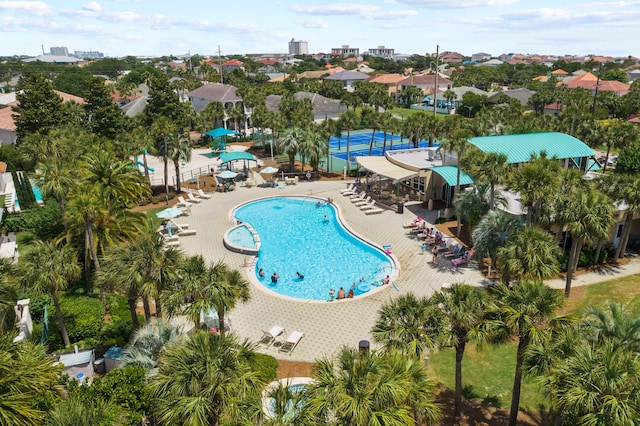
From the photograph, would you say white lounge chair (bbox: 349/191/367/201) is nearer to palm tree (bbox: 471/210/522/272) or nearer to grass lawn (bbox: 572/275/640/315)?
palm tree (bbox: 471/210/522/272)

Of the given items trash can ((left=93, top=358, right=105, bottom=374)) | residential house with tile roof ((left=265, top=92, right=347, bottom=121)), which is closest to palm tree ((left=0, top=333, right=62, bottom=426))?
trash can ((left=93, top=358, right=105, bottom=374))

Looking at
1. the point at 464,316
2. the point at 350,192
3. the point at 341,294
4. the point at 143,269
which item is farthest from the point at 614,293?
the point at 143,269

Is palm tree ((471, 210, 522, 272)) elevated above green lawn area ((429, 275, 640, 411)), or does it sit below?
above

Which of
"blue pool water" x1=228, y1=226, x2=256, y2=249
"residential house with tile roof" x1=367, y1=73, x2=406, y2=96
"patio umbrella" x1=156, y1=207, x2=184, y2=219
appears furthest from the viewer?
"residential house with tile roof" x1=367, y1=73, x2=406, y2=96

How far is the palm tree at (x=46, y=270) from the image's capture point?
18.1 meters

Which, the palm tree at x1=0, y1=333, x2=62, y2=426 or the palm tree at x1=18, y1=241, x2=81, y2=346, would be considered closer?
the palm tree at x1=0, y1=333, x2=62, y2=426

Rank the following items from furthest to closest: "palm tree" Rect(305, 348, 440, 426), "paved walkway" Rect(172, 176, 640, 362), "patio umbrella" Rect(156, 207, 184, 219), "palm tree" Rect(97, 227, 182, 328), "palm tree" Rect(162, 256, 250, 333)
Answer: "patio umbrella" Rect(156, 207, 184, 219)
"paved walkway" Rect(172, 176, 640, 362)
"palm tree" Rect(97, 227, 182, 328)
"palm tree" Rect(162, 256, 250, 333)
"palm tree" Rect(305, 348, 440, 426)

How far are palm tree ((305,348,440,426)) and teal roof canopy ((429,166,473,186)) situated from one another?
2430 centimetres

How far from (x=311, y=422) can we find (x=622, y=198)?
2361 cm

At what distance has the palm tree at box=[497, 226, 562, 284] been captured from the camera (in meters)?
19.0

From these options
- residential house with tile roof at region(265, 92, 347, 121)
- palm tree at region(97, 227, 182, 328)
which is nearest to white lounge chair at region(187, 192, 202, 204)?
palm tree at region(97, 227, 182, 328)

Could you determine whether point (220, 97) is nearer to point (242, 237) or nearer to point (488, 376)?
point (242, 237)

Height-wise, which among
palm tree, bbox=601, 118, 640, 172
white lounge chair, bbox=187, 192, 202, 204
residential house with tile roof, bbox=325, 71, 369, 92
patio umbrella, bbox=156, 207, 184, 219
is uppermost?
residential house with tile roof, bbox=325, 71, 369, 92

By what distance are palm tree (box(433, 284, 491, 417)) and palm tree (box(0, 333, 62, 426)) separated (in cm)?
1171
